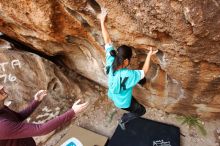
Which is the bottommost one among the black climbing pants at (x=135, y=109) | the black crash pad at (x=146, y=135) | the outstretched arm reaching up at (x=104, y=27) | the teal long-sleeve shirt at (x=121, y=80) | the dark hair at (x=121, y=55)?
the black crash pad at (x=146, y=135)

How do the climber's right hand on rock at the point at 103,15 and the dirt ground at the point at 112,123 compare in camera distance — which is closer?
the climber's right hand on rock at the point at 103,15

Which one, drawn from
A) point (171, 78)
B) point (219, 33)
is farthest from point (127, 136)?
point (219, 33)

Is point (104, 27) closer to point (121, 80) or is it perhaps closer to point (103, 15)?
point (103, 15)

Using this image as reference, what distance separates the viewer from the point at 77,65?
5461mm

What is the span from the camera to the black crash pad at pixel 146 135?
15.9 feet

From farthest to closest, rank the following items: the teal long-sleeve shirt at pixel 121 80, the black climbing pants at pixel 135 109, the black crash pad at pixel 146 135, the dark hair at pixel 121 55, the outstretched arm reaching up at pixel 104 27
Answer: the black crash pad at pixel 146 135 → the black climbing pants at pixel 135 109 → the outstretched arm reaching up at pixel 104 27 → the teal long-sleeve shirt at pixel 121 80 → the dark hair at pixel 121 55

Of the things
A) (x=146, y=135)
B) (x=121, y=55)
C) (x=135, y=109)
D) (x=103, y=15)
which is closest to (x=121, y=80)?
(x=121, y=55)

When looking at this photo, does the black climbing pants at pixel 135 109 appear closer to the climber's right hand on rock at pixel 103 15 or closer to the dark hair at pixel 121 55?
the dark hair at pixel 121 55

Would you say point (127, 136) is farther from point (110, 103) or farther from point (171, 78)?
point (171, 78)

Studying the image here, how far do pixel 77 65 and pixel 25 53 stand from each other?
100 centimetres

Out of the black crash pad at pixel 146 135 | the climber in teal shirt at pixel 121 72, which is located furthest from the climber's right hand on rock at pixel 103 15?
the black crash pad at pixel 146 135

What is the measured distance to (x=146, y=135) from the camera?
16.3 feet

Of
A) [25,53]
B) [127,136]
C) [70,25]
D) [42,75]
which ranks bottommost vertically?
[127,136]

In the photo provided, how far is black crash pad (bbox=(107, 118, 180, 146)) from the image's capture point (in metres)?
4.84
